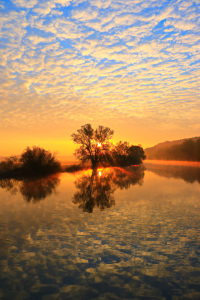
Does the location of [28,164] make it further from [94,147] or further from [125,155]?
[125,155]

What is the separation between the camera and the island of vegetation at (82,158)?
104 ft

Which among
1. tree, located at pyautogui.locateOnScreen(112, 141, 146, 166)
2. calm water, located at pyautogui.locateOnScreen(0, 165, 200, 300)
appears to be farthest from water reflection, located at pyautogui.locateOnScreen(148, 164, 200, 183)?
tree, located at pyautogui.locateOnScreen(112, 141, 146, 166)

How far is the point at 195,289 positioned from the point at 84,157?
59251 mm

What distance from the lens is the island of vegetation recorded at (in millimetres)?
31781

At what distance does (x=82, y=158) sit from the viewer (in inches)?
2496

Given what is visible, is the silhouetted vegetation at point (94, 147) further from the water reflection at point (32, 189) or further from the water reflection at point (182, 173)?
the water reflection at point (32, 189)

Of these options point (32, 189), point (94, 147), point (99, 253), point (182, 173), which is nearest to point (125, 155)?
point (94, 147)

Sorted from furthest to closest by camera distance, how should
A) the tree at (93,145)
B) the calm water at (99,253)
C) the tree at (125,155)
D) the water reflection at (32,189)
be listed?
the tree at (125,155), the tree at (93,145), the water reflection at (32,189), the calm water at (99,253)

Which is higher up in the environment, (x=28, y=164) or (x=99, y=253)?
(x=28, y=164)

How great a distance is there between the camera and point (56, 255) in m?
6.23

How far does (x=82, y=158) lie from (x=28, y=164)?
3197 cm

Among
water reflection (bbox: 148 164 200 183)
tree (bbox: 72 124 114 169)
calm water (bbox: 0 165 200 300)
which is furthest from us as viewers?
tree (bbox: 72 124 114 169)

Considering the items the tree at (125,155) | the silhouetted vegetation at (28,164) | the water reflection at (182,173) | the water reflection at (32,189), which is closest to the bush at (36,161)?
the silhouetted vegetation at (28,164)

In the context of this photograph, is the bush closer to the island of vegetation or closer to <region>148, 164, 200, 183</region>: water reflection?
the island of vegetation
